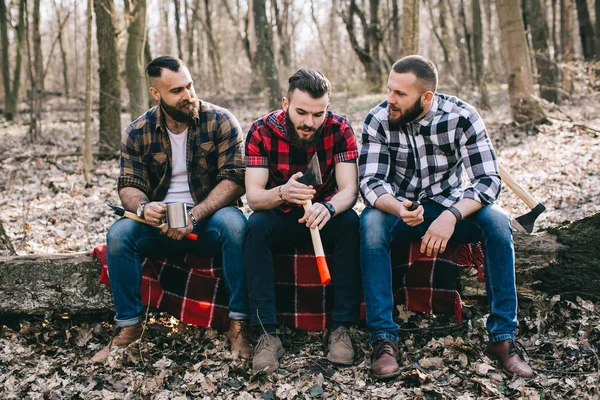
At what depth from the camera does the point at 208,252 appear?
3.75 meters

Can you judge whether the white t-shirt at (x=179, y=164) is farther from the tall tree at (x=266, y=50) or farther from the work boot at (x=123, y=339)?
the tall tree at (x=266, y=50)

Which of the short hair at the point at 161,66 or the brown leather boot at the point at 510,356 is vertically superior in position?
the short hair at the point at 161,66

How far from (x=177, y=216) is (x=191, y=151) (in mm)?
607

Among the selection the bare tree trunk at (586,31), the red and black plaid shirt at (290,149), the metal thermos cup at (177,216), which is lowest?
the metal thermos cup at (177,216)

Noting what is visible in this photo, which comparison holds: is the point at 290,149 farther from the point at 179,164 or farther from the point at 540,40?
the point at 540,40

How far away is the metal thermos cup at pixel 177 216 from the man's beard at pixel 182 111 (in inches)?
27.5

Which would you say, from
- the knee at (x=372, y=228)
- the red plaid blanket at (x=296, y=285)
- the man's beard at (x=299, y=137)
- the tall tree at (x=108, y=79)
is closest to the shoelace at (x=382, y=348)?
the red plaid blanket at (x=296, y=285)

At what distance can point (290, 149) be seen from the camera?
3705 millimetres

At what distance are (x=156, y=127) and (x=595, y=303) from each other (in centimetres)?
315

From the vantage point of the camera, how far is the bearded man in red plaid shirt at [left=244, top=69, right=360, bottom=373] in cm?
342

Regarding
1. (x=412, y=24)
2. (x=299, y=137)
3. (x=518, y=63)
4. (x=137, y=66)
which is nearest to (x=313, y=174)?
(x=299, y=137)

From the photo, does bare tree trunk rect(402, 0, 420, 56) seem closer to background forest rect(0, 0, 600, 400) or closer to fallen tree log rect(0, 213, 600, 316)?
background forest rect(0, 0, 600, 400)

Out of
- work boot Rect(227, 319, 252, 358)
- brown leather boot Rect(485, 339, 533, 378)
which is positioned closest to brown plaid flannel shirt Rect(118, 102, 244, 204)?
work boot Rect(227, 319, 252, 358)

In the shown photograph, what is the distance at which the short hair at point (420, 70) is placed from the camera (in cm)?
352
